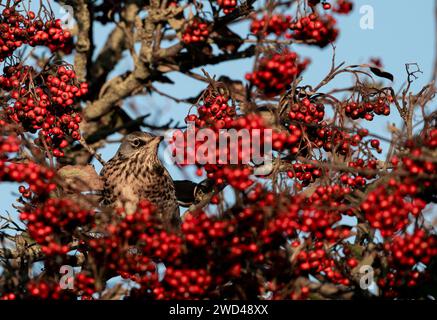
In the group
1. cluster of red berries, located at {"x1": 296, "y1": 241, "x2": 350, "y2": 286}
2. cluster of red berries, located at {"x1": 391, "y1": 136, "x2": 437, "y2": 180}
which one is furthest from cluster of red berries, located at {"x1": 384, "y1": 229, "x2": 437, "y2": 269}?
cluster of red berries, located at {"x1": 296, "y1": 241, "x2": 350, "y2": 286}

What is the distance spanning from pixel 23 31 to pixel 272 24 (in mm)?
2382

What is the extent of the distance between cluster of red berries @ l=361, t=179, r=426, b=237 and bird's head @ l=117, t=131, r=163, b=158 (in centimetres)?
363

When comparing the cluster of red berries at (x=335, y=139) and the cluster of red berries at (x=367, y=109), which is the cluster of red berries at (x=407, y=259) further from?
the cluster of red berries at (x=367, y=109)

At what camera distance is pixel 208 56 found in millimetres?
7789

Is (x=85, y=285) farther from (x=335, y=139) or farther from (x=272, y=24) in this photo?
(x=335, y=139)

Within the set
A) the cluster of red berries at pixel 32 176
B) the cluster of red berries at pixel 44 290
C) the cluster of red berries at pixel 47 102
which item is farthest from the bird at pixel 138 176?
the cluster of red berries at pixel 44 290

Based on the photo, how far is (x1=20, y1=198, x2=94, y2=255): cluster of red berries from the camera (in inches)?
211

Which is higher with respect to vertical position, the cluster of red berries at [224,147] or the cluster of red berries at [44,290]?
the cluster of red berries at [224,147]

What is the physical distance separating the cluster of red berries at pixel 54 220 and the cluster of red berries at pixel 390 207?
1791mm

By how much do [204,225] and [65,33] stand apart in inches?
112

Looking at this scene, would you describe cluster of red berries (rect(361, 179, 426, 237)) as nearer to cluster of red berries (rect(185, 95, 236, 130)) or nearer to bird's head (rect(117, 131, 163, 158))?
cluster of red berries (rect(185, 95, 236, 130))

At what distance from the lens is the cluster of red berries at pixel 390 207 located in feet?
16.9

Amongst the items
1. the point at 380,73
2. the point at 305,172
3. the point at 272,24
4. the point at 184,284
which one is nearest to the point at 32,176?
the point at 184,284
